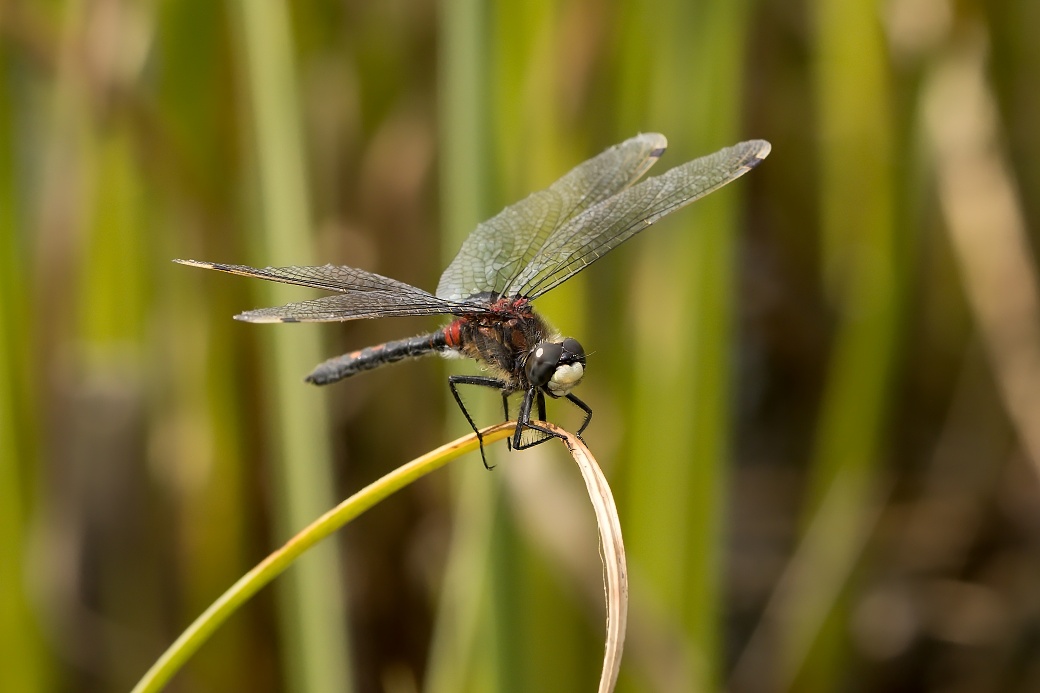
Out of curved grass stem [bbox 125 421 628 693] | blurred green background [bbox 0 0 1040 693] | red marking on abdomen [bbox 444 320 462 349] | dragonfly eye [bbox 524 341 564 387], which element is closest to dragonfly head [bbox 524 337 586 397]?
dragonfly eye [bbox 524 341 564 387]

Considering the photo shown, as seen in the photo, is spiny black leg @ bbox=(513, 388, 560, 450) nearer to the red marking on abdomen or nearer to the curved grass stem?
the red marking on abdomen

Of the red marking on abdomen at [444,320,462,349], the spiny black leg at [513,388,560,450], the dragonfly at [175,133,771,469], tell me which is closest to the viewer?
the spiny black leg at [513,388,560,450]

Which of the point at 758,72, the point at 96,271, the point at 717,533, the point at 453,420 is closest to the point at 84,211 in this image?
the point at 96,271

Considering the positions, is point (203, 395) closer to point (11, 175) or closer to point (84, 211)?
point (84, 211)

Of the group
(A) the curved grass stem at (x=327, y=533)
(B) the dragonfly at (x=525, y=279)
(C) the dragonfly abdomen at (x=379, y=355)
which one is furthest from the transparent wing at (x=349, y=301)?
(A) the curved grass stem at (x=327, y=533)

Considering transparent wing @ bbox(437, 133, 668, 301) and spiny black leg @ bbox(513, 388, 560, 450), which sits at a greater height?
transparent wing @ bbox(437, 133, 668, 301)

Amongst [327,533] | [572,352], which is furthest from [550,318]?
[327,533]

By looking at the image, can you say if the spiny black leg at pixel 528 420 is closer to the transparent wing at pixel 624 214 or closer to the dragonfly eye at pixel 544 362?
the dragonfly eye at pixel 544 362
